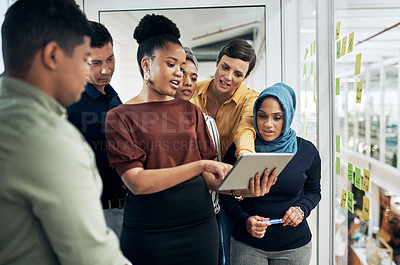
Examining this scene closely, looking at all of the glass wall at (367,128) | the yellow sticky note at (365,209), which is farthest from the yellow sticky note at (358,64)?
the yellow sticky note at (365,209)

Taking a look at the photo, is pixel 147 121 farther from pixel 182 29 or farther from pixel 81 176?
pixel 182 29

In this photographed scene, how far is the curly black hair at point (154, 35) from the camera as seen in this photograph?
1353 mm

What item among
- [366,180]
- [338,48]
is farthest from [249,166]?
[338,48]

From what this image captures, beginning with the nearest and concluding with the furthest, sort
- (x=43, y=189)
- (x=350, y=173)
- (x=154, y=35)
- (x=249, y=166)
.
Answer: (x=43, y=189) < (x=249, y=166) < (x=154, y=35) < (x=350, y=173)

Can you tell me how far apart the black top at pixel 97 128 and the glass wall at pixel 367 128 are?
3.67ft

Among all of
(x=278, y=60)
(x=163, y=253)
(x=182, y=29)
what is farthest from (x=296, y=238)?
(x=182, y=29)

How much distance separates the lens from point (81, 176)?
2.31 ft

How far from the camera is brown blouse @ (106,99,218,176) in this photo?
4.03 ft

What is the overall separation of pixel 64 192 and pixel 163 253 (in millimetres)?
698

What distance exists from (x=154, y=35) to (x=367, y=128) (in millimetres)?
985

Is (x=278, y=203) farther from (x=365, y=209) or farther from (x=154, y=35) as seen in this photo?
(x=154, y=35)

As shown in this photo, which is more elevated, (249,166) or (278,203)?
(249,166)

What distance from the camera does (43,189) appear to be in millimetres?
660

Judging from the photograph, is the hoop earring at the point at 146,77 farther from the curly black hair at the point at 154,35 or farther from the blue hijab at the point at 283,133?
the blue hijab at the point at 283,133
